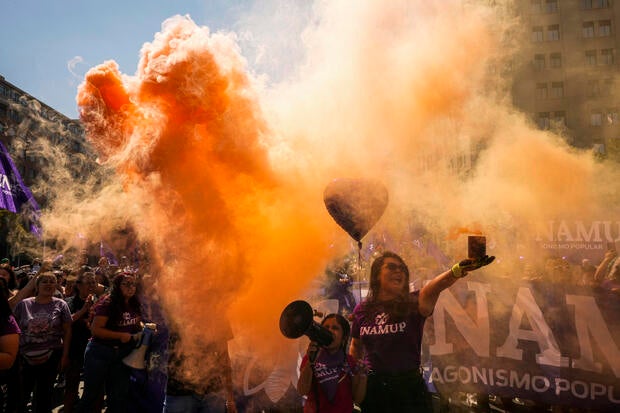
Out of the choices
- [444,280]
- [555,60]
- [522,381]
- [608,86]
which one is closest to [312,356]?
[444,280]

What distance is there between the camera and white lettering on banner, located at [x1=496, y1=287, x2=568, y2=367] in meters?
4.96

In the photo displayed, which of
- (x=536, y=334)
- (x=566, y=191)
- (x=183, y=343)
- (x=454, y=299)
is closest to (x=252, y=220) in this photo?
(x=183, y=343)

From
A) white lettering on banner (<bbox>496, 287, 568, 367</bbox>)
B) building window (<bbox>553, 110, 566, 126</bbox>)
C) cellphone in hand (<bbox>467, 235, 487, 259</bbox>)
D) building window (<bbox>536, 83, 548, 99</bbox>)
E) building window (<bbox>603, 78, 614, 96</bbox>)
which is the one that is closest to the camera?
cellphone in hand (<bbox>467, 235, 487, 259</bbox>)

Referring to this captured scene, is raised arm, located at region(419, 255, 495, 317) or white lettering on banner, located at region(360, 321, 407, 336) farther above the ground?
raised arm, located at region(419, 255, 495, 317)

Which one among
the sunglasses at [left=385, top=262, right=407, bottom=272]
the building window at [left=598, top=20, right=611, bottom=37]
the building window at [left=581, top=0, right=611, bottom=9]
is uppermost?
the building window at [left=581, top=0, right=611, bottom=9]

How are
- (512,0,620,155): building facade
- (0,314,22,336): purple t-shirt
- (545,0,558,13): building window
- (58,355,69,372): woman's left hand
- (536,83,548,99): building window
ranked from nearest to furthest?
(0,314,22,336): purple t-shirt → (58,355,69,372): woman's left hand → (512,0,620,155): building facade → (536,83,548,99): building window → (545,0,558,13): building window

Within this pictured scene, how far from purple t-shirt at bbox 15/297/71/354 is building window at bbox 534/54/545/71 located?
44968 millimetres

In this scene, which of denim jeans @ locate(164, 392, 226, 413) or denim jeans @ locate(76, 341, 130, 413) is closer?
denim jeans @ locate(164, 392, 226, 413)

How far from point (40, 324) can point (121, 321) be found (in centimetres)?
115

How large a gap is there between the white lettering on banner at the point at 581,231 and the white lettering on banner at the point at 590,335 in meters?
4.50

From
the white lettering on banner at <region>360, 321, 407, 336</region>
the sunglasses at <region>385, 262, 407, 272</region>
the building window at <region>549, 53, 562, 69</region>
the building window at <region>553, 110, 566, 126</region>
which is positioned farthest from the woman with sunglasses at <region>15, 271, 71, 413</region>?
the building window at <region>549, 53, 562, 69</region>

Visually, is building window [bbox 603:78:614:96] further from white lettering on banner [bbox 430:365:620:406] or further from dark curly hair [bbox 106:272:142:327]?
dark curly hair [bbox 106:272:142:327]

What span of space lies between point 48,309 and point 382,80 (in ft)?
17.0

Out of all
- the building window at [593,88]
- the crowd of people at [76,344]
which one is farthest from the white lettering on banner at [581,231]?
the building window at [593,88]
